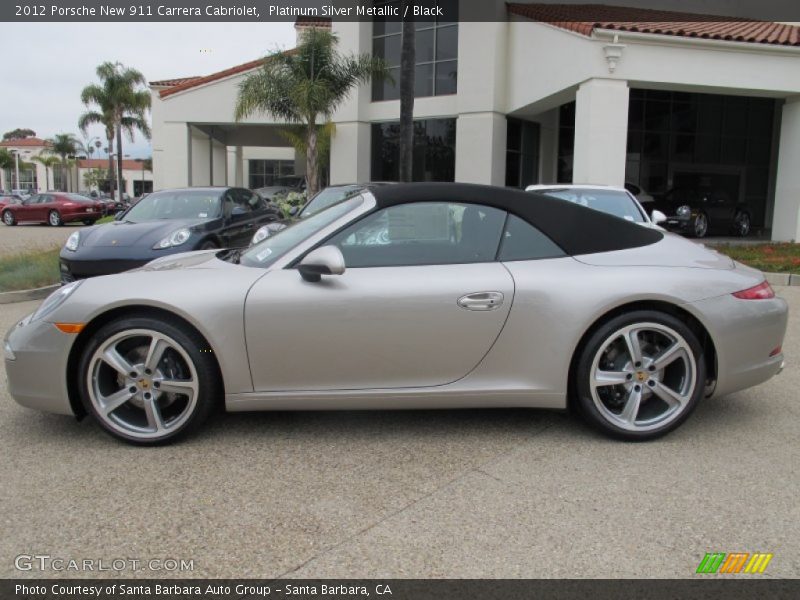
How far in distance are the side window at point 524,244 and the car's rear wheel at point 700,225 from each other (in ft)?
52.0

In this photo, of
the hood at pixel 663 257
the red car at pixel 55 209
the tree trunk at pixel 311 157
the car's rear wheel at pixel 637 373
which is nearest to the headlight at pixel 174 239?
the hood at pixel 663 257

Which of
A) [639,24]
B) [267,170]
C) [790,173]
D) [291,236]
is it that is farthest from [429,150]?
[267,170]

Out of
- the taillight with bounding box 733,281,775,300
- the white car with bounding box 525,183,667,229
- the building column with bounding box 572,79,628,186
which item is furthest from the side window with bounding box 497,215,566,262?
the building column with bounding box 572,79,628,186

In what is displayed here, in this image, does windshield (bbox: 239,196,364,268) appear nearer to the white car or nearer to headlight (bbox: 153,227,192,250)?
headlight (bbox: 153,227,192,250)

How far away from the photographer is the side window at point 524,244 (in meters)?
3.67

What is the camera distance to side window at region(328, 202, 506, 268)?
3633 millimetres

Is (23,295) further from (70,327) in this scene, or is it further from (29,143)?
(29,143)

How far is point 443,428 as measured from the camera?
3.90 meters

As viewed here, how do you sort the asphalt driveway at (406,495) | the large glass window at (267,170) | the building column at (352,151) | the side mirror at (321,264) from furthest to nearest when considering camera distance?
the large glass window at (267,170)
the building column at (352,151)
the side mirror at (321,264)
the asphalt driveway at (406,495)

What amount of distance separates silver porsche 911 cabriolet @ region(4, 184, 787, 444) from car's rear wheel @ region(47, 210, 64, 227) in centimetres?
2458

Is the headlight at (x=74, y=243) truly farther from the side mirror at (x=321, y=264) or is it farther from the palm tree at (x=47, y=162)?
the palm tree at (x=47, y=162)

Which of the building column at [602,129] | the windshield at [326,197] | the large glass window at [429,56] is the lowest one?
the windshield at [326,197]
